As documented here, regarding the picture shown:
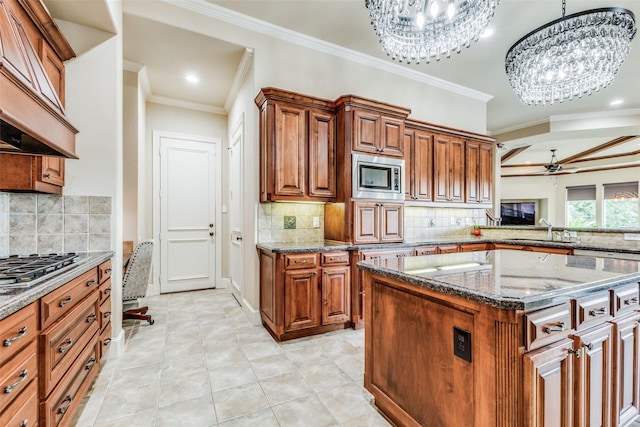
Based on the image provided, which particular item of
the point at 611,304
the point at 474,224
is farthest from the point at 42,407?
the point at 474,224

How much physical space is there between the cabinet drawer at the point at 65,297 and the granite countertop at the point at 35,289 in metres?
0.04

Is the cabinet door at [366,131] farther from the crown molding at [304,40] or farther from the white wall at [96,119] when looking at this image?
the white wall at [96,119]

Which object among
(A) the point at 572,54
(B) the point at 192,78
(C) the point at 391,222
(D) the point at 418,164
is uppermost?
(B) the point at 192,78

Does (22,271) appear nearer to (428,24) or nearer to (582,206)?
(428,24)

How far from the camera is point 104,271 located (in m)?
2.19

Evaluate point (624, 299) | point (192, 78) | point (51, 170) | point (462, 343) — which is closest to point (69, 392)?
point (51, 170)

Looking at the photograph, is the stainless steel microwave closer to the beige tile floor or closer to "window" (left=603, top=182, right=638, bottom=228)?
the beige tile floor

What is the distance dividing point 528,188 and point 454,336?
39.6 feet

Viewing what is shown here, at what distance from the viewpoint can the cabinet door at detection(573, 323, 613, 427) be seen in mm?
1240

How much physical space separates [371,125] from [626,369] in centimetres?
271

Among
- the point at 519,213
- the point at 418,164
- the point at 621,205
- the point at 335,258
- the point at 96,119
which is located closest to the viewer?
the point at 96,119

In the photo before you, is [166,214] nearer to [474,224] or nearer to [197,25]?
[197,25]

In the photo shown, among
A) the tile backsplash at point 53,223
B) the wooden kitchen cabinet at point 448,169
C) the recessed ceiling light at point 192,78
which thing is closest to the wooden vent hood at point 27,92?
the tile backsplash at point 53,223

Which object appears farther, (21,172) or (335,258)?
(335,258)
